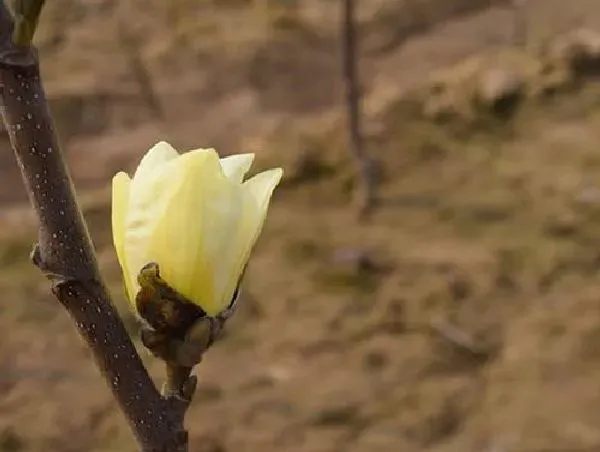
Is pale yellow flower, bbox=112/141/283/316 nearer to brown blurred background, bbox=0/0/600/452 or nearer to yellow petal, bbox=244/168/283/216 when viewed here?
yellow petal, bbox=244/168/283/216

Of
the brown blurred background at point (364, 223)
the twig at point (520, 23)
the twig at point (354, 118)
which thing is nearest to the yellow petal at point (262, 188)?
the brown blurred background at point (364, 223)

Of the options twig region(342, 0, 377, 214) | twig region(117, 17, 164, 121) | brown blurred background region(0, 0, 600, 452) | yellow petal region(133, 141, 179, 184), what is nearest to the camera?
yellow petal region(133, 141, 179, 184)

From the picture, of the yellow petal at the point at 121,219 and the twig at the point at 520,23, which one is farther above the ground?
the yellow petal at the point at 121,219

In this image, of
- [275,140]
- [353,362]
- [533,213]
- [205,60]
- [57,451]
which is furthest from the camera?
[205,60]

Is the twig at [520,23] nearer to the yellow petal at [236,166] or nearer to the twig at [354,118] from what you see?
the twig at [354,118]

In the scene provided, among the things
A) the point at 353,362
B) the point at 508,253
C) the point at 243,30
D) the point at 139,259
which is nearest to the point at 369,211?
the point at 508,253

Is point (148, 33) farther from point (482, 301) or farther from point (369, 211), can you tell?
point (482, 301)

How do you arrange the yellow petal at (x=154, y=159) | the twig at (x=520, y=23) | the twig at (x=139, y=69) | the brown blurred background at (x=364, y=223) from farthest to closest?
the twig at (x=520, y=23) → the twig at (x=139, y=69) → the brown blurred background at (x=364, y=223) → the yellow petal at (x=154, y=159)

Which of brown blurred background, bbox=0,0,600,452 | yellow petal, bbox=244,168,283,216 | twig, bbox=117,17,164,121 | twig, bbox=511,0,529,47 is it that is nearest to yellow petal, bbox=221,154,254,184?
yellow petal, bbox=244,168,283,216
